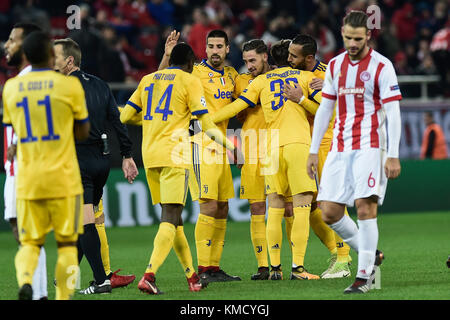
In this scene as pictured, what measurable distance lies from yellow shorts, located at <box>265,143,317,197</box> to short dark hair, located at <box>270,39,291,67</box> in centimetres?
93

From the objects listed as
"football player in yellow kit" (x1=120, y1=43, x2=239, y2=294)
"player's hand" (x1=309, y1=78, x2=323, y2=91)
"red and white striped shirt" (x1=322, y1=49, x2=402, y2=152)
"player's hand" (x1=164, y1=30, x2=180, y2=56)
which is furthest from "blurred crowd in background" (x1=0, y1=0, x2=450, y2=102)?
"red and white striped shirt" (x1=322, y1=49, x2=402, y2=152)

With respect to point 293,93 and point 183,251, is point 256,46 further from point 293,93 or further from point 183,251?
point 183,251

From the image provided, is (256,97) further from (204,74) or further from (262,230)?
(262,230)

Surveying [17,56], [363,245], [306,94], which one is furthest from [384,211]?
[17,56]

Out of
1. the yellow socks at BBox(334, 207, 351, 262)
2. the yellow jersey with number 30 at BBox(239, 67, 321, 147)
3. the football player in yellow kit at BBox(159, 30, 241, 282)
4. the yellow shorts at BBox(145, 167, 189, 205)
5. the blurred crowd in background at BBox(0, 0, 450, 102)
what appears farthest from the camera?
the blurred crowd in background at BBox(0, 0, 450, 102)

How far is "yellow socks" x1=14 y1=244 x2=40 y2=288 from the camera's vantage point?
6.28 m

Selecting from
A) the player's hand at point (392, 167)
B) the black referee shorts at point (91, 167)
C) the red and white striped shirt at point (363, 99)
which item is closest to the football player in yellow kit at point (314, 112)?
the red and white striped shirt at point (363, 99)

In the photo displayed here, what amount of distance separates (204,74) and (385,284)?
2920 millimetres

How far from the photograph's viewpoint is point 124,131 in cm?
881

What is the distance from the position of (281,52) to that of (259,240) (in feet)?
6.53

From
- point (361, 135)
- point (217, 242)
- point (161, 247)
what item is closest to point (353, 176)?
point (361, 135)

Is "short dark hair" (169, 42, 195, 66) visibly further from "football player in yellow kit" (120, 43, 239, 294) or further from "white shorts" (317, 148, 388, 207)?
"white shorts" (317, 148, 388, 207)

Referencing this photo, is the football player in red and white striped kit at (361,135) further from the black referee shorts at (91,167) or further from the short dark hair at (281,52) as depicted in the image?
the black referee shorts at (91,167)

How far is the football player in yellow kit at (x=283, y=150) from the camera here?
29.8ft
